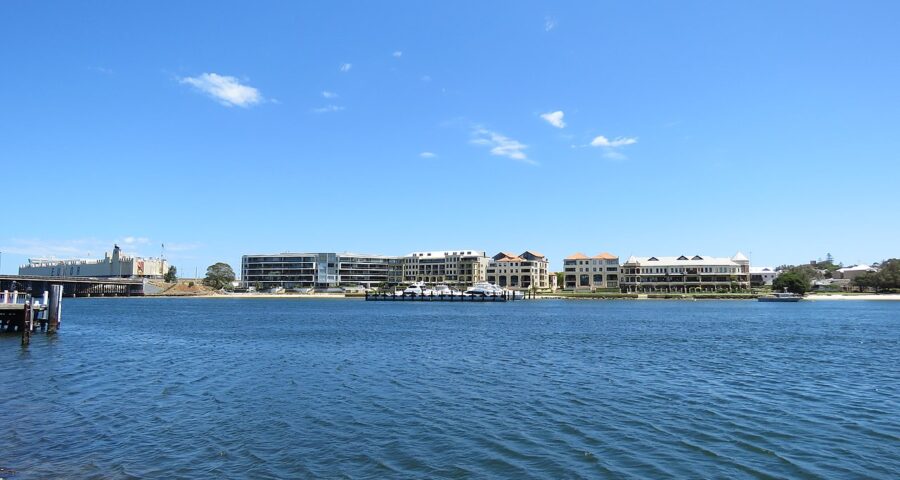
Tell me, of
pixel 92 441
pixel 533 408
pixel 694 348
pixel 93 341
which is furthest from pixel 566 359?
pixel 93 341

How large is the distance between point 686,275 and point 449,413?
616ft

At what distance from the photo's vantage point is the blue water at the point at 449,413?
Answer: 15.0 meters

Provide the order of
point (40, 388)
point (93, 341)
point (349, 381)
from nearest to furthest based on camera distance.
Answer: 1. point (40, 388)
2. point (349, 381)
3. point (93, 341)

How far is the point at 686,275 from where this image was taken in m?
193

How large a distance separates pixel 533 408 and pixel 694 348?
967 inches

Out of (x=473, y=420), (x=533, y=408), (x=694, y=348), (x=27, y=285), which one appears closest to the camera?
(x=473, y=420)

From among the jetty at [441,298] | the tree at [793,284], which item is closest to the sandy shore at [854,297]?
the tree at [793,284]

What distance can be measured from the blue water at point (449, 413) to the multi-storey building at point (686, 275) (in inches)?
6263

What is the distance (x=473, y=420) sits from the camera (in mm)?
19469

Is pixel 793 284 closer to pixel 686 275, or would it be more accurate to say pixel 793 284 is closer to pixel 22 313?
pixel 686 275

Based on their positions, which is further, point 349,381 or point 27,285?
point 27,285

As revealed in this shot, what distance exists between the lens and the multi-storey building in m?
190

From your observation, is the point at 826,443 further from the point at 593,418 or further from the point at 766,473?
the point at 593,418

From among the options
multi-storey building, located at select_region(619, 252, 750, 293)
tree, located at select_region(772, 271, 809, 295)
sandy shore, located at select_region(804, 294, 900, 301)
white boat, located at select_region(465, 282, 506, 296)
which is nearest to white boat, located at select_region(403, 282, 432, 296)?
white boat, located at select_region(465, 282, 506, 296)
